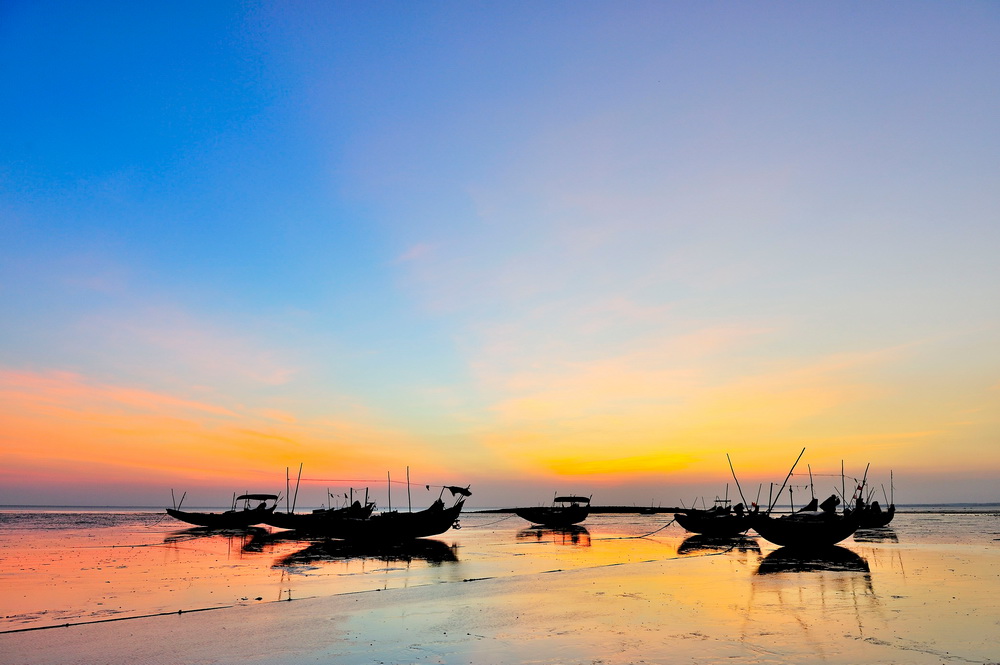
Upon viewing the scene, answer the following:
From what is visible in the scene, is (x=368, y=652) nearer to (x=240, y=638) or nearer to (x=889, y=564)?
(x=240, y=638)

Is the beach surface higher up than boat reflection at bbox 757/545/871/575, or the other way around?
the beach surface

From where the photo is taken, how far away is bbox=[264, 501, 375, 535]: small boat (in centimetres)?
4389

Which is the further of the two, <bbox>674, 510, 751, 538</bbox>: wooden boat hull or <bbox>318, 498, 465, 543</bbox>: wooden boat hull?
<bbox>674, 510, 751, 538</bbox>: wooden boat hull

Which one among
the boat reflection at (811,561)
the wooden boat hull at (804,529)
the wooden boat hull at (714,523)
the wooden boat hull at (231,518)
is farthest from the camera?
the wooden boat hull at (231,518)

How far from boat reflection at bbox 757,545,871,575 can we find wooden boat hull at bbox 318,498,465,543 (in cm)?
1939

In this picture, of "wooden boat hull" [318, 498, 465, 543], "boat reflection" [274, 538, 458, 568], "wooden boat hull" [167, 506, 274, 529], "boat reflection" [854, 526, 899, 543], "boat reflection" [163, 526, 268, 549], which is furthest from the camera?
"wooden boat hull" [167, 506, 274, 529]

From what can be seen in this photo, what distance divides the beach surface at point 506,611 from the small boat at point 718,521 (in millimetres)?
16867

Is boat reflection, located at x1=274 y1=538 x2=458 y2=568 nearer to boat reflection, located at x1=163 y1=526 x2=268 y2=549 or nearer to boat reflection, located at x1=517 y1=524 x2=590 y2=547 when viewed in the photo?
boat reflection, located at x1=517 y1=524 x2=590 y2=547

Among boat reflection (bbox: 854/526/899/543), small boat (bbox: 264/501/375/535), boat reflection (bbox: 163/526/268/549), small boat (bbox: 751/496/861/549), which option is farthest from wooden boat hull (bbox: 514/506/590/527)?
small boat (bbox: 751/496/861/549)

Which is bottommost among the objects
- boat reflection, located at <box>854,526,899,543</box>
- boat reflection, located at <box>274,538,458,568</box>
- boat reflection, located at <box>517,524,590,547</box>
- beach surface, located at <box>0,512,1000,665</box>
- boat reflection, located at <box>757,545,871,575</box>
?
boat reflection, located at <box>517,524,590,547</box>

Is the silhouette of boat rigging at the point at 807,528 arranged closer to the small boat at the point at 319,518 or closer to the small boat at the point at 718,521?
the small boat at the point at 718,521

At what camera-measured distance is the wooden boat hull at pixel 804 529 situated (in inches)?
1189

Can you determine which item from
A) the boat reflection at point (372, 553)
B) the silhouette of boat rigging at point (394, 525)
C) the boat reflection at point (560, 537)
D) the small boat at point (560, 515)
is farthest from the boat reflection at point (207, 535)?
the small boat at point (560, 515)

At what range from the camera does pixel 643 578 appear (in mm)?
21016
